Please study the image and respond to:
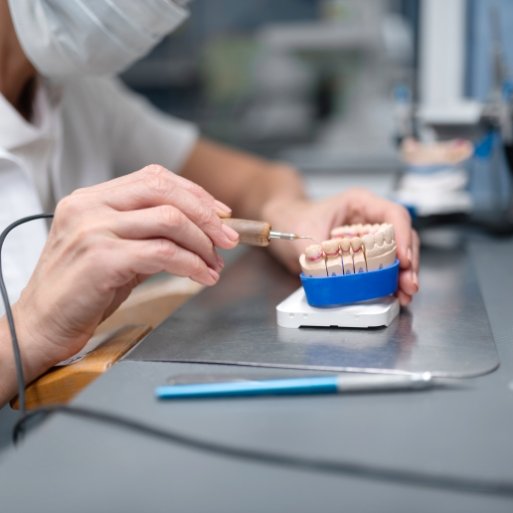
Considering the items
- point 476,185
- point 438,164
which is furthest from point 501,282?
point 476,185

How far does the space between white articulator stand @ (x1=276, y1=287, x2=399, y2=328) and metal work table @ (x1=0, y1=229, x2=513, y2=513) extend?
11cm

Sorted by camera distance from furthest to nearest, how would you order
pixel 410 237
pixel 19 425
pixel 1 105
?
pixel 1 105 < pixel 410 237 < pixel 19 425

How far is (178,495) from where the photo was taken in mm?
360

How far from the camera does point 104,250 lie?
0.55 meters

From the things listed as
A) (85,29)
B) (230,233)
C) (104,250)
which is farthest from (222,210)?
(85,29)

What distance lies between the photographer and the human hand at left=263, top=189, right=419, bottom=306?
67 cm

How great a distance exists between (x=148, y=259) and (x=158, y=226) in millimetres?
29

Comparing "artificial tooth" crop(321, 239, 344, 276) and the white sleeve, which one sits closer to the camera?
"artificial tooth" crop(321, 239, 344, 276)

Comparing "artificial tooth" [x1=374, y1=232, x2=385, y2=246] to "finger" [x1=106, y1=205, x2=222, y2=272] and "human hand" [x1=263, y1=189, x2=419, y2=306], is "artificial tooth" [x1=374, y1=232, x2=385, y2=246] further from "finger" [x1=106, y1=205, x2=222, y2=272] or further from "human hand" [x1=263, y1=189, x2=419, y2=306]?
"finger" [x1=106, y1=205, x2=222, y2=272]

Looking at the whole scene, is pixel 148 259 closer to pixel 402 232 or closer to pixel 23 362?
A: pixel 23 362

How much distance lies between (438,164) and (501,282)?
33 cm

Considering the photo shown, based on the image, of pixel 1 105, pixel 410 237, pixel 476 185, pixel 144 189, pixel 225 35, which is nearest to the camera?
pixel 144 189

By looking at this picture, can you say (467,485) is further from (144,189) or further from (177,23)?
(177,23)

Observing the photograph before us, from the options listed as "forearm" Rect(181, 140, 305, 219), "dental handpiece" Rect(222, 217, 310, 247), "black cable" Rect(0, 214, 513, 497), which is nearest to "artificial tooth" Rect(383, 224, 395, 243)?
"dental handpiece" Rect(222, 217, 310, 247)
